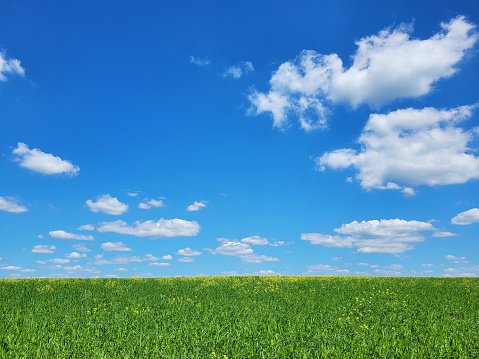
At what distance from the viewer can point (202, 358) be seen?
9.92m

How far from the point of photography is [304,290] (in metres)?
23.8

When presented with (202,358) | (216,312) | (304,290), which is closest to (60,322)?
(216,312)

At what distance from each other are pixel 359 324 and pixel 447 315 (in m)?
5.47

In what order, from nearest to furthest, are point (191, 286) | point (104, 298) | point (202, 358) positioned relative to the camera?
point (202, 358)
point (104, 298)
point (191, 286)

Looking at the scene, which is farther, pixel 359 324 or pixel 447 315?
pixel 447 315

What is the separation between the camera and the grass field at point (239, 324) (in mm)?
10656

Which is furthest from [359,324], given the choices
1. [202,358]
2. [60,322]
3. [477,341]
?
[60,322]

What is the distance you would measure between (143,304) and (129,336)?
6995mm

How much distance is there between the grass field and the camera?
10656mm

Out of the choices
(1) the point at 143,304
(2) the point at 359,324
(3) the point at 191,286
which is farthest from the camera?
(3) the point at 191,286

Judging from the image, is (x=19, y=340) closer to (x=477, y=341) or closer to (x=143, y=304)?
(x=143, y=304)

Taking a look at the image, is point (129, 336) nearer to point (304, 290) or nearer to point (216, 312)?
point (216, 312)

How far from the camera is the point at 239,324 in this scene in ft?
44.3

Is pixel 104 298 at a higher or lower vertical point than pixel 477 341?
higher
